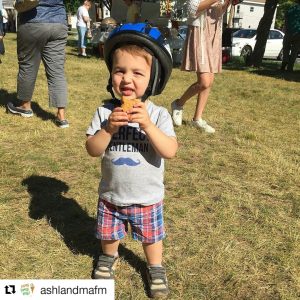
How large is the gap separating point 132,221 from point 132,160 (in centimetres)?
34

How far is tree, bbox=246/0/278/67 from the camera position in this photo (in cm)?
1328

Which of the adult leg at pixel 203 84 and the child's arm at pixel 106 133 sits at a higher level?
the child's arm at pixel 106 133

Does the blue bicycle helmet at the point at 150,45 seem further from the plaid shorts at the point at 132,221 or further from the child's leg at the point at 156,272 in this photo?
the child's leg at the point at 156,272

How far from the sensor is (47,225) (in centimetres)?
277

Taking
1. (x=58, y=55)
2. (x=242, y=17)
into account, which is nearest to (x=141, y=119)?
(x=58, y=55)

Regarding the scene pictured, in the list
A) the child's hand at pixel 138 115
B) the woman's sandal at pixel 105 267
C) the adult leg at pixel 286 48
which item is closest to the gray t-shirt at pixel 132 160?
the child's hand at pixel 138 115

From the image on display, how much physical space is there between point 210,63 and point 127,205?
2998 millimetres

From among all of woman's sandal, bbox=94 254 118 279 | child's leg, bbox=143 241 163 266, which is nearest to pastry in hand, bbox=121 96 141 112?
child's leg, bbox=143 241 163 266

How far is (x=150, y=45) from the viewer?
1888 millimetres

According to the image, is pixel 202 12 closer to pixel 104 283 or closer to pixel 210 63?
pixel 210 63

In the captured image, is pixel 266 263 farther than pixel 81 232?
No

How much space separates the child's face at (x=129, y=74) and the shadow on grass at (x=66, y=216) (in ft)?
3.47

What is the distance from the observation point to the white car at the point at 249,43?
18.8 m

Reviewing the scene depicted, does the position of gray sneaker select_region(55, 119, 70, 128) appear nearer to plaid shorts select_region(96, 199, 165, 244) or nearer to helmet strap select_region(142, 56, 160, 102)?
plaid shorts select_region(96, 199, 165, 244)
